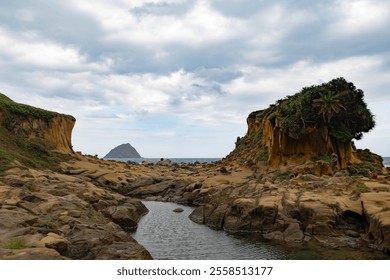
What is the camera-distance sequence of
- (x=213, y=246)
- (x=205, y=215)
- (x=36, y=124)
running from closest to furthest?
(x=213, y=246), (x=205, y=215), (x=36, y=124)

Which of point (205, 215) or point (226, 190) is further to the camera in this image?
point (226, 190)

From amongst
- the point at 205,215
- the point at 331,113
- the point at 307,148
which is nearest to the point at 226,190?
the point at 205,215

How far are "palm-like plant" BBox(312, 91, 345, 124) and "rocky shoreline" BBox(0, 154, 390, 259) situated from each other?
1068 cm

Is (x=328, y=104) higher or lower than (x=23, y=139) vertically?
higher

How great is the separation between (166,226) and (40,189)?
12025mm

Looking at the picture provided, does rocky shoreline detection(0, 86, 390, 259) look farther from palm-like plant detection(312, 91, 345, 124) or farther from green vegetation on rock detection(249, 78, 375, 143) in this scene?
palm-like plant detection(312, 91, 345, 124)

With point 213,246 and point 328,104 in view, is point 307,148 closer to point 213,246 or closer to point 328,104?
point 328,104

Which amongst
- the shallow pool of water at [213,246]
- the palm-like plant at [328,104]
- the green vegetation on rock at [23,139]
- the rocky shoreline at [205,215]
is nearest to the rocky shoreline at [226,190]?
the rocky shoreline at [205,215]

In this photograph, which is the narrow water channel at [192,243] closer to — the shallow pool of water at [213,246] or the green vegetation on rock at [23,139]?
the shallow pool of water at [213,246]

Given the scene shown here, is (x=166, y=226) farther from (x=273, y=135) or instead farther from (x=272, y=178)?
(x=273, y=135)

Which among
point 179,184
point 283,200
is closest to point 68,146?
point 179,184

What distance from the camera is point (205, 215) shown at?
124ft

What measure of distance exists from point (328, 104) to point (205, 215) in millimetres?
24021

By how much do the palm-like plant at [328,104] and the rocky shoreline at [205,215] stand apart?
420 inches
